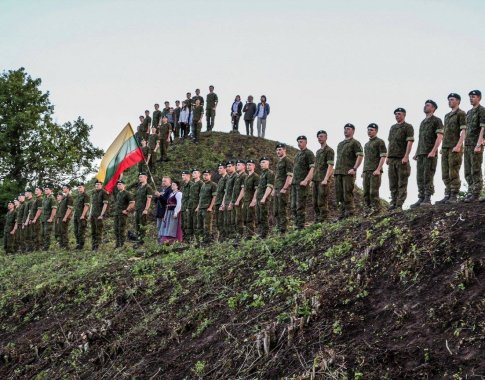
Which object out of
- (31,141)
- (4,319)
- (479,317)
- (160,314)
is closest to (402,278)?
(479,317)

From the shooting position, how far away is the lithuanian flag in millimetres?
18391

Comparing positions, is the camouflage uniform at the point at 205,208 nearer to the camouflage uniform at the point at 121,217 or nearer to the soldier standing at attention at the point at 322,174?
the camouflage uniform at the point at 121,217

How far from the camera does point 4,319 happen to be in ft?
40.5

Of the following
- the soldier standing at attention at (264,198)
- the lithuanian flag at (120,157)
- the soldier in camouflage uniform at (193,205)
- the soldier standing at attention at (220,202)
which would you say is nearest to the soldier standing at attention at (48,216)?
the lithuanian flag at (120,157)

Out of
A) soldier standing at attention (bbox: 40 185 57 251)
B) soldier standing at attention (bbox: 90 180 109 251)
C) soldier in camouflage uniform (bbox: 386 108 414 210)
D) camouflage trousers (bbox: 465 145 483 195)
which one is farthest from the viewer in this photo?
soldier standing at attention (bbox: 40 185 57 251)

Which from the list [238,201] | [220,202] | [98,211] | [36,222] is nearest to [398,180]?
[238,201]

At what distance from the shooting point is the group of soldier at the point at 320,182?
34.7ft

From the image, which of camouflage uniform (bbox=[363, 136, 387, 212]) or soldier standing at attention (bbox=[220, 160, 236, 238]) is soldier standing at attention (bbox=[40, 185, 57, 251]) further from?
camouflage uniform (bbox=[363, 136, 387, 212])

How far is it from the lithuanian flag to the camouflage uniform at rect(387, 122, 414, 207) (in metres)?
8.28

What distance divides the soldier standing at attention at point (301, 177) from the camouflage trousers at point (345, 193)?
0.66 metres

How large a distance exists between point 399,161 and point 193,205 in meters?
6.00

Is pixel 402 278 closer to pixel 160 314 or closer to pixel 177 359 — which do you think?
pixel 177 359

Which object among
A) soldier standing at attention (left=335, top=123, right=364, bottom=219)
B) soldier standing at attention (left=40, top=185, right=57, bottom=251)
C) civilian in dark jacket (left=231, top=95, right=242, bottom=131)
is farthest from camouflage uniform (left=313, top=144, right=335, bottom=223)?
civilian in dark jacket (left=231, top=95, right=242, bottom=131)

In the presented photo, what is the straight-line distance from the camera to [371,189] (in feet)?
39.5
